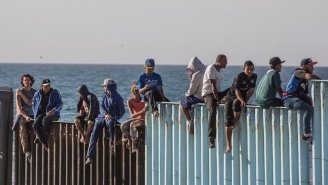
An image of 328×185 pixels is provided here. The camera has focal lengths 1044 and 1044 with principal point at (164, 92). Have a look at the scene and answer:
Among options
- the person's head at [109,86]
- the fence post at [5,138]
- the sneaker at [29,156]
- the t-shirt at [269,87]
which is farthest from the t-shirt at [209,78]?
the sneaker at [29,156]

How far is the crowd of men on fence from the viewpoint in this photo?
680 inches

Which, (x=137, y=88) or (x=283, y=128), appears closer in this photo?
(x=283, y=128)

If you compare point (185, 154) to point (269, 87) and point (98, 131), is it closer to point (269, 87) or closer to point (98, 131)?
point (98, 131)

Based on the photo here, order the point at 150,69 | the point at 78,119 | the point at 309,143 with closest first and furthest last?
the point at 309,143 < the point at 150,69 < the point at 78,119

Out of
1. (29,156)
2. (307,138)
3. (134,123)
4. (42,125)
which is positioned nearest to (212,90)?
(307,138)

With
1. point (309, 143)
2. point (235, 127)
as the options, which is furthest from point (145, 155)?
point (309, 143)

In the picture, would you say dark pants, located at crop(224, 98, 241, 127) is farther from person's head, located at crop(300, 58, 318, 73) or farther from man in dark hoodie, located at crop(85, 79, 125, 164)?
man in dark hoodie, located at crop(85, 79, 125, 164)

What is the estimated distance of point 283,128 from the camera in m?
17.3

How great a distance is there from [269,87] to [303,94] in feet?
1.96

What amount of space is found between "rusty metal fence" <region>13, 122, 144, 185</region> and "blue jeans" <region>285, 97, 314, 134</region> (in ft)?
12.2

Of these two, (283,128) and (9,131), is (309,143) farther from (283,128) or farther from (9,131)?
(9,131)

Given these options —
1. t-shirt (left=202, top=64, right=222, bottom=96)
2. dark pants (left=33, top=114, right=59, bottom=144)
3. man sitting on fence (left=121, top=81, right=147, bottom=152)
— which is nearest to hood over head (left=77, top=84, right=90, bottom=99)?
man sitting on fence (left=121, top=81, right=147, bottom=152)

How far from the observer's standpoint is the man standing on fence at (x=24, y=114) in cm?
2155

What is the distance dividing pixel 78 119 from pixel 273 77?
4800mm
